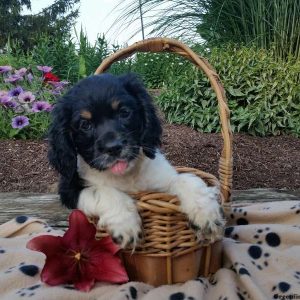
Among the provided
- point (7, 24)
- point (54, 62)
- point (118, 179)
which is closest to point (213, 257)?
point (118, 179)

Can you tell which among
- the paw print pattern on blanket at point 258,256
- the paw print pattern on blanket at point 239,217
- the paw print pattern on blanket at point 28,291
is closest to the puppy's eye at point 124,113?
the paw print pattern on blanket at point 28,291

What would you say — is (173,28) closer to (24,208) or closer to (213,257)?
(24,208)

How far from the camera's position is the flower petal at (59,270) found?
2275 mm

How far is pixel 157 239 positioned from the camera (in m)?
2.17

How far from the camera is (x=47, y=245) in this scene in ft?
7.41

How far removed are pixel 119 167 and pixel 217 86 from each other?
80 cm

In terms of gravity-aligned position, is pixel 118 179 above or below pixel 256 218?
above

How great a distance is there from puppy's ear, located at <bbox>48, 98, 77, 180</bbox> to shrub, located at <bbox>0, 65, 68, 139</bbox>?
129 inches

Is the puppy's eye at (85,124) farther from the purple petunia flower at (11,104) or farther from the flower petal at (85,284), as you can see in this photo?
the purple petunia flower at (11,104)

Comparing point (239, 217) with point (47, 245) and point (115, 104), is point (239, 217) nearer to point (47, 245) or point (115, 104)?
point (115, 104)

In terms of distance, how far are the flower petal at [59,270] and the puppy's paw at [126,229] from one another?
1.00 feet

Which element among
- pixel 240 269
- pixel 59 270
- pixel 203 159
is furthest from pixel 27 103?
pixel 240 269

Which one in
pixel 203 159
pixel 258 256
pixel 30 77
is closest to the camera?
pixel 258 256

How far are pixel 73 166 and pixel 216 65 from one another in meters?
4.05
